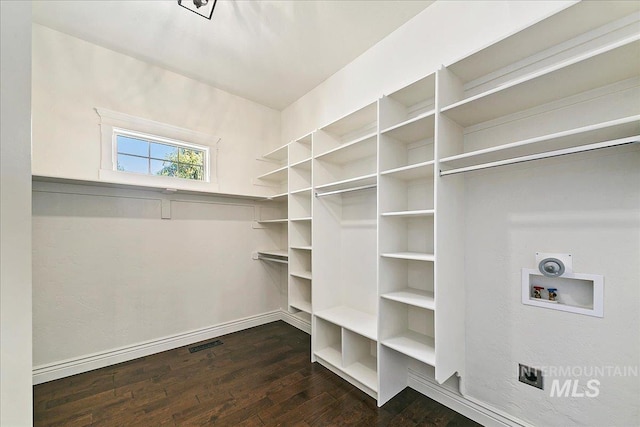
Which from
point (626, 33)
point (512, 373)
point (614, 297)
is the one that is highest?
point (626, 33)

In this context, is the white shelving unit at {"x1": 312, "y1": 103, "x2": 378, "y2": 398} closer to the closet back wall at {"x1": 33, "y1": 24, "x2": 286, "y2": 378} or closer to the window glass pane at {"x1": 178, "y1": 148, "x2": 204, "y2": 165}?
the closet back wall at {"x1": 33, "y1": 24, "x2": 286, "y2": 378}

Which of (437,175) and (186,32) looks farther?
(186,32)

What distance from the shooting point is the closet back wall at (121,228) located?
232 cm

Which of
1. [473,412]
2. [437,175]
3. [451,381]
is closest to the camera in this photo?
[437,175]

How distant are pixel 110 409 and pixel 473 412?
2.72 meters

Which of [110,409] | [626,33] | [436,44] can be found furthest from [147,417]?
[626,33]

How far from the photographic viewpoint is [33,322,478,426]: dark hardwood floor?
6.07 feet

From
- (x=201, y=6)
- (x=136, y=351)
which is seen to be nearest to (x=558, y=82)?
(x=201, y=6)

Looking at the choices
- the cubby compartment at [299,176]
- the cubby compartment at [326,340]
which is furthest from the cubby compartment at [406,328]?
the cubby compartment at [299,176]

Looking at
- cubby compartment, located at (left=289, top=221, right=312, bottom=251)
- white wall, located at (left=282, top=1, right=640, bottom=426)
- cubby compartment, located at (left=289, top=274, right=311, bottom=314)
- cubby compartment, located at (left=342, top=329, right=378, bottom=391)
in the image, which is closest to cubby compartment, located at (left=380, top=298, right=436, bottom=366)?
white wall, located at (left=282, top=1, right=640, bottom=426)

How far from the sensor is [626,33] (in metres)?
1.33

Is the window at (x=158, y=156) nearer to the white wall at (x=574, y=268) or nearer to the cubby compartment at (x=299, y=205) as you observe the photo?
the cubby compartment at (x=299, y=205)

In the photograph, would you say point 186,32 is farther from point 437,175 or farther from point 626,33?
point 626,33

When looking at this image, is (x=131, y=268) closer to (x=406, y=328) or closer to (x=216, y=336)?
(x=216, y=336)
